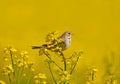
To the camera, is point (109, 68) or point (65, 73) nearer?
point (65, 73)

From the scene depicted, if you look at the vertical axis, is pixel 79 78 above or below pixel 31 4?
below

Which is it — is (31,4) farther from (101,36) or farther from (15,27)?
(101,36)

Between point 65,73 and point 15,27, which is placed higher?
point 15,27

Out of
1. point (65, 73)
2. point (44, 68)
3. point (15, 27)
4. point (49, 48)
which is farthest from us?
point (15, 27)

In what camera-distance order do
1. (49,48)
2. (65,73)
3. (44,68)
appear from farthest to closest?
(44,68)
(49,48)
(65,73)

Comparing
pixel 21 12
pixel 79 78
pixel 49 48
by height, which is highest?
pixel 21 12

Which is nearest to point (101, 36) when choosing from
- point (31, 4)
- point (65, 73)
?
point (31, 4)

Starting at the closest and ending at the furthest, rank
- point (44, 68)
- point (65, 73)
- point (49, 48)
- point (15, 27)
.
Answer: point (65, 73) < point (49, 48) < point (44, 68) < point (15, 27)

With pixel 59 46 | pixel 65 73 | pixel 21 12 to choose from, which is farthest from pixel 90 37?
pixel 65 73

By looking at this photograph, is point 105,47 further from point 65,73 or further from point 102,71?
point 65,73
